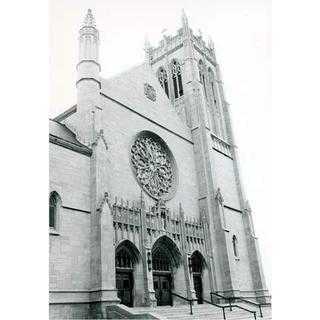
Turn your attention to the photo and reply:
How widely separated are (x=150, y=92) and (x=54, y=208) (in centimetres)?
1202

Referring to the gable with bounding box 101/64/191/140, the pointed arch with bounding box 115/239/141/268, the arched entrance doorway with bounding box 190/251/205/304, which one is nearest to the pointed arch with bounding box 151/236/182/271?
the arched entrance doorway with bounding box 190/251/205/304

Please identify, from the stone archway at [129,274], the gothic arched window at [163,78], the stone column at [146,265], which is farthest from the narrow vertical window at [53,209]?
the gothic arched window at [163,78]

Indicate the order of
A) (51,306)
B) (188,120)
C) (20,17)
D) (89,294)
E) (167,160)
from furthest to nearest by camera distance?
(188,120) < (167,160) < (89,294) < (51,306) < (20,17)

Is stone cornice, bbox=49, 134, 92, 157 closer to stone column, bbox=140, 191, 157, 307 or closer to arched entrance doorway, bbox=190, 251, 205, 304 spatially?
stone column, bbox=140, 191, 157, 307

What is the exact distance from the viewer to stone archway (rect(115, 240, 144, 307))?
55.5ft

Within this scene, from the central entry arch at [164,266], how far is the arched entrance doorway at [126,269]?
1667 mm

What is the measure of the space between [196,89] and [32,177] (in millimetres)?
21381

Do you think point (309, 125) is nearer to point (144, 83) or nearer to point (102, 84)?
point (102, 84)

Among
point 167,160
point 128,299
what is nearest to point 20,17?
point 128,299

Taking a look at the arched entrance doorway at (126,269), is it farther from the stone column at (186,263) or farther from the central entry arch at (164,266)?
the stone column at (186,263)

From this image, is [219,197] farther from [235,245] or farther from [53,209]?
[53,209]

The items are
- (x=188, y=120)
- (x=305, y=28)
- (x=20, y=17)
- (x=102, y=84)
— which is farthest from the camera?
(x=188, y=120)

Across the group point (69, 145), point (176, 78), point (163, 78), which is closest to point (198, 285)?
point (69, 145)

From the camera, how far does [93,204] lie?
53.3ft
